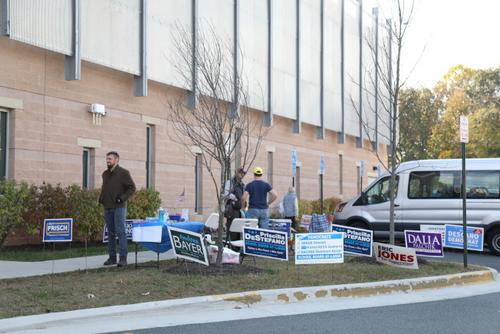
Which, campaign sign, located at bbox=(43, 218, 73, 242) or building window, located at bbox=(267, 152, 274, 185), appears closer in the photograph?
campaign sign, located at bbox=(43, 218, 73, 242)

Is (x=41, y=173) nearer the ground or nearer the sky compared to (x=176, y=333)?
nearer the sky

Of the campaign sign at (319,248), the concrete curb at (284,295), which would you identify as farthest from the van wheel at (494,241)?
the campaign sign at (319,248)

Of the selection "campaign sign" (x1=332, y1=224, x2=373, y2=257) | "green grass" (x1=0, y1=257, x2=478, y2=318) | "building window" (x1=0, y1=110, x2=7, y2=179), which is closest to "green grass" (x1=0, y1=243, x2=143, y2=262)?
→ "building window" (x1=0, y1=110, x2=7, y2=179)

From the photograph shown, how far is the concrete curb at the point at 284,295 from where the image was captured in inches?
287

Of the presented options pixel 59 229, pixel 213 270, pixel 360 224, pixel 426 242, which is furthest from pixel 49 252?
pixel 360 224

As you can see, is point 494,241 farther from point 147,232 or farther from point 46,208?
point 46,208

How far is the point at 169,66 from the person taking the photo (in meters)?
19.0

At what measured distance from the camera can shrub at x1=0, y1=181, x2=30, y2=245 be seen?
1349cm

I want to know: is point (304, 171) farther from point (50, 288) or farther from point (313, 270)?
point (50, 288)

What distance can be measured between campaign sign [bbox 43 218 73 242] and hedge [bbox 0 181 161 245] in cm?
214

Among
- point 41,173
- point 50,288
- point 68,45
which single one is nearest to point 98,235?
point 41,173

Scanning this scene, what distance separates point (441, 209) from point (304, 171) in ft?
39.0

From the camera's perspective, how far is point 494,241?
1627 cm

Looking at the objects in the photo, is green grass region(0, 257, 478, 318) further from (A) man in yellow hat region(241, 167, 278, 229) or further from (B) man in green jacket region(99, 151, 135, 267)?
(A) man in yellow hat region(241, 167, 278, 229)
